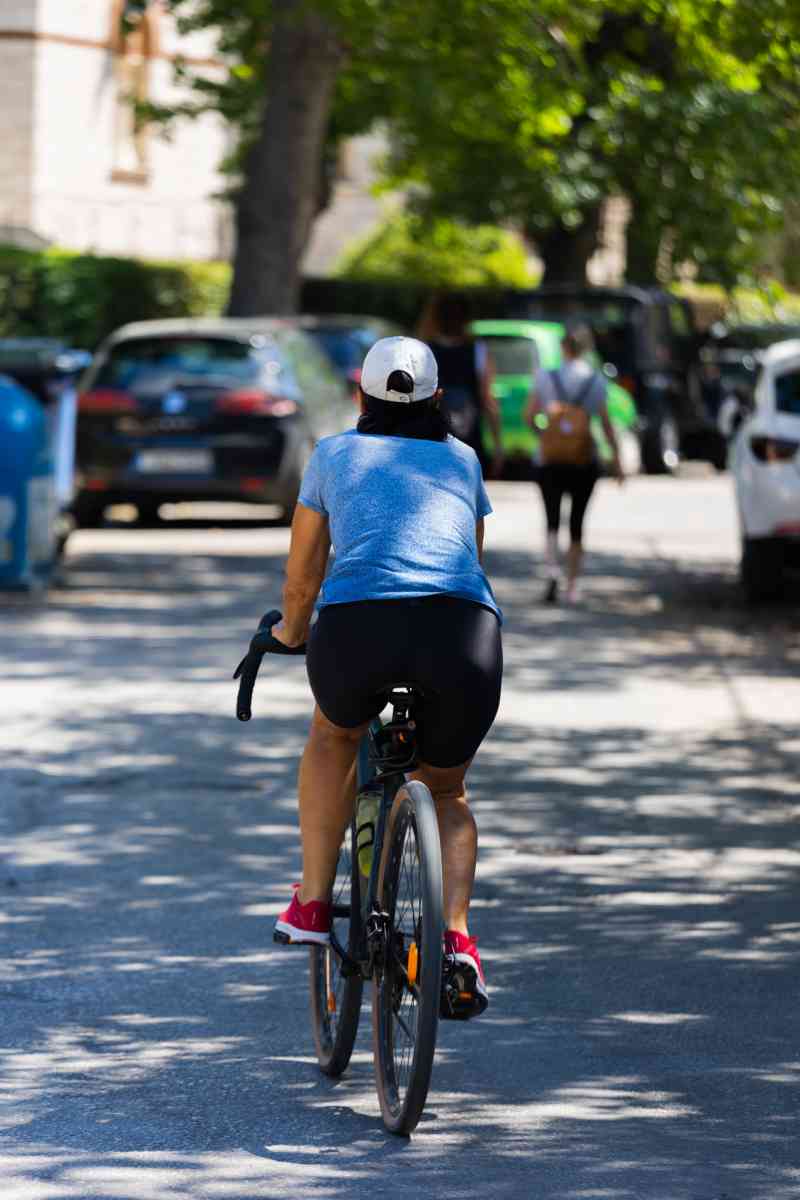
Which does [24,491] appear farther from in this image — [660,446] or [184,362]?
[660,446]

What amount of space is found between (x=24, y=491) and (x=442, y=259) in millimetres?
29858

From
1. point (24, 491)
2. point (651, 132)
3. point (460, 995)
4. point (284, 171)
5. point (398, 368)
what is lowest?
point (460, 995)

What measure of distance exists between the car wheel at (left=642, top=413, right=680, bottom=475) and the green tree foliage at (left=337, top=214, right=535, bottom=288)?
13967 mm

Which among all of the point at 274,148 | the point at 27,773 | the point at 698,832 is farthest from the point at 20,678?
the point at 274,148

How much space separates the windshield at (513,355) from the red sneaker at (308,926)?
20.3 metres

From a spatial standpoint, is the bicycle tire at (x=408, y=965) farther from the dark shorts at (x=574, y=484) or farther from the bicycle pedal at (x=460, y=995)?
the dark shorts at (x=574, y=484)

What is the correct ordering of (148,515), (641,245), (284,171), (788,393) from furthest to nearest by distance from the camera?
(641,245) < (284,171) < (148,515) < (788,393)

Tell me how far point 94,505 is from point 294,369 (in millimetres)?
1922

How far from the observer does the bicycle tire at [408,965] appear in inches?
206

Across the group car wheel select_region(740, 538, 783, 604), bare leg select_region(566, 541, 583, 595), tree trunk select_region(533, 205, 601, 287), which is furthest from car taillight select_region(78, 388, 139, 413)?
tree trunk select_region(533, 205, 601, 287)

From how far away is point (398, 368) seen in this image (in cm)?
584

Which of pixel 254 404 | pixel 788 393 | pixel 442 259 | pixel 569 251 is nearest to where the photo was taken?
pixel 788 393

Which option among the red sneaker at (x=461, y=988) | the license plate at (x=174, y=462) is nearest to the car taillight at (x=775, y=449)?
the license plate at (x=174, y=462)

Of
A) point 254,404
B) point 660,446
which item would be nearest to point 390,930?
point 254,404
